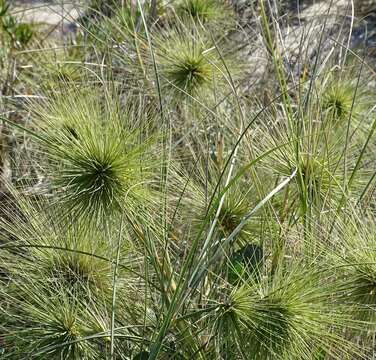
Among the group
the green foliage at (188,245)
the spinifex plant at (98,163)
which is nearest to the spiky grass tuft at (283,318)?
the green foliage at (188,245)

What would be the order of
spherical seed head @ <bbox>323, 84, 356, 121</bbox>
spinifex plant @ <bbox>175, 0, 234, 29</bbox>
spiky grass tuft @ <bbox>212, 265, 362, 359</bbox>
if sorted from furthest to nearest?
spinifex plant @ <bbox>175, 0, 234, 29</bbox>
spherical seed head @ <bbox>323, 84, 356, 121</bbox>
spiky grass tuft @ <bbox>212, 265, 362, 359</bbox>

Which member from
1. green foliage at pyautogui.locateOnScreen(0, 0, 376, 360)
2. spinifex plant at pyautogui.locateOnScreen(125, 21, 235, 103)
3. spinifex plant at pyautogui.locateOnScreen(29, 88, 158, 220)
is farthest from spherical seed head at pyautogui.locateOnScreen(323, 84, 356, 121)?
spinifex plant at pyautogui.locateOnScreen(29, 88, 158, 220)

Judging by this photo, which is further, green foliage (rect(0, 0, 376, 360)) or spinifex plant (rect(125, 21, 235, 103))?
spinifex plant (rect(125, 21, 235, 103))

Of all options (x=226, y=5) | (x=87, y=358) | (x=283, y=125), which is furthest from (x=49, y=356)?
(x=226, y=5)

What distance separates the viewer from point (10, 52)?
1942 mm

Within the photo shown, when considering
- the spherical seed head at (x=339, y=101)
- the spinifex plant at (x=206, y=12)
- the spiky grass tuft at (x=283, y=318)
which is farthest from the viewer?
the spinifex plant at (x=206, y=12)

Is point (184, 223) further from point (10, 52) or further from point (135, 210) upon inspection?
point (10, 52)

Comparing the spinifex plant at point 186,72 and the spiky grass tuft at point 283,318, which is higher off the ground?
the spinifex plant at point 186,72

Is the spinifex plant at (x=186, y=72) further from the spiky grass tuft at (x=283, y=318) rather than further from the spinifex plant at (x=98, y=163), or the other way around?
the spiky grass tuft at (x=283, y=318)

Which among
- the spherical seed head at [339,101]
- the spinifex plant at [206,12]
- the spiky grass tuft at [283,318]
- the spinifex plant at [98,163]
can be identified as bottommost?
the spiky grass tuft at [283,318]

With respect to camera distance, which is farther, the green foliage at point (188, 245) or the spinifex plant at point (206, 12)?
the spinifex plant at point (206, 12)

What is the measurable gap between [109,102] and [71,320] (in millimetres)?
292

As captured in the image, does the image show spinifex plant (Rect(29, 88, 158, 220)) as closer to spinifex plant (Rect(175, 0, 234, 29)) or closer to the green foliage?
the green foliage

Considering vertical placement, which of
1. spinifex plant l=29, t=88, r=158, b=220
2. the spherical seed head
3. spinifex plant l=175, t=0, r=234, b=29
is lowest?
spinifex plant l=29, t=88, r=158, b=220
